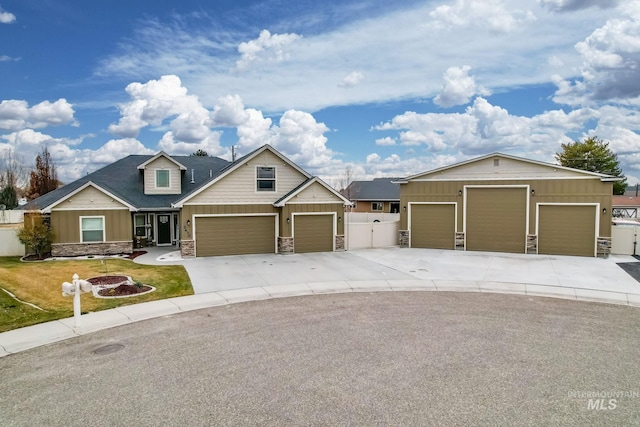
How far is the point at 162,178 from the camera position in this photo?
22.9 metres

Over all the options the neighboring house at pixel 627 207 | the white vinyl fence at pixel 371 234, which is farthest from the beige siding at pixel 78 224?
the neighboring house at pixel 627 207

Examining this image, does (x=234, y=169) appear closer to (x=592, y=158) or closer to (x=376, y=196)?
(x=376, y=196)

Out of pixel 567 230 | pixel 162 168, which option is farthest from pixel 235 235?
pixel 567 230

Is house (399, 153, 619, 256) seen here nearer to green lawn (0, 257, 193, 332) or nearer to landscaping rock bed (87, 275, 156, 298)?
green lawn (0, 257, 193, 332)

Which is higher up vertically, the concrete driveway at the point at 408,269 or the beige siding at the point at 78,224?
the beige siding at the point at 78,224

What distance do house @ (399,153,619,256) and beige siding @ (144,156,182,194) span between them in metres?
12.9

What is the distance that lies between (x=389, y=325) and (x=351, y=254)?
1044 cm

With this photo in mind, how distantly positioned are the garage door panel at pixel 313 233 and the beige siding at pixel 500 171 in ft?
18.2

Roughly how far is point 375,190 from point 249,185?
96.4 ft

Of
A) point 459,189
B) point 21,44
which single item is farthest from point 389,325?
point 21,44

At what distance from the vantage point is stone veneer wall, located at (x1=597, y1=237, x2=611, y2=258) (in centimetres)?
1791

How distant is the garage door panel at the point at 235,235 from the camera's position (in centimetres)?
1914

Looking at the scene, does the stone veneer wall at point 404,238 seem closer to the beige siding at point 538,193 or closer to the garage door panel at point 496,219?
the beige siding at point 538,193

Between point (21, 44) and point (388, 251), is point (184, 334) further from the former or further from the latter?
point (21, 44)
